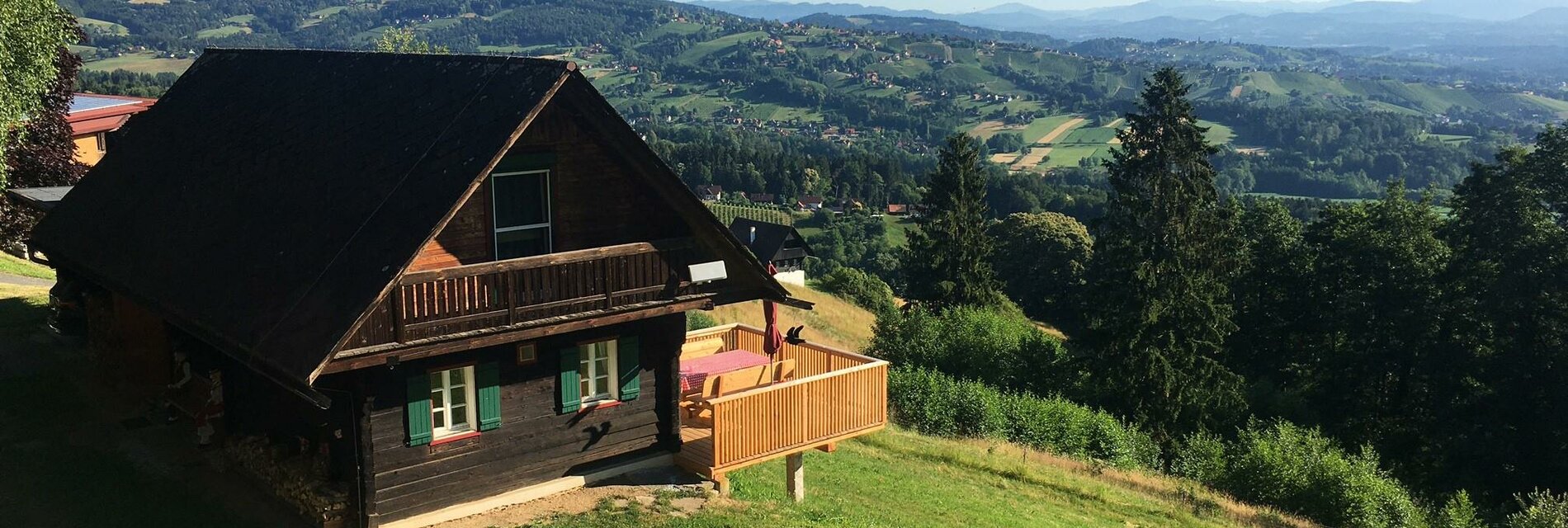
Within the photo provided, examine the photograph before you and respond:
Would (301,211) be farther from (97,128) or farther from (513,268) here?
(97,128)

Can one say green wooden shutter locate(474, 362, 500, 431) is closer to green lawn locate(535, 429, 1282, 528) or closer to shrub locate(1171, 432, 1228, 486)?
green lawn locate(535, 429, 1282, 528)

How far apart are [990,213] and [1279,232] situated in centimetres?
11731

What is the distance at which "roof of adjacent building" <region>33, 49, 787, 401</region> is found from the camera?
15141 millimetres

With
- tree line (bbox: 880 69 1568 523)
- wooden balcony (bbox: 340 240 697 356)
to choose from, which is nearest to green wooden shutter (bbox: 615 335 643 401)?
wooden balcony (bbox: 340 240 697 356)

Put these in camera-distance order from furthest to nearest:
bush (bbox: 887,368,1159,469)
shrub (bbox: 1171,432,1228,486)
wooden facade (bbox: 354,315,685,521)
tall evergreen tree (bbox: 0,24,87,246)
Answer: bush (bbox: 887,368,1159,469)
shrub (bbox: 1171,432,1228,486)
tall evergreen tree (bbox: 0,24,87,246)
wooden facade (bbox: 354,315,685,521)

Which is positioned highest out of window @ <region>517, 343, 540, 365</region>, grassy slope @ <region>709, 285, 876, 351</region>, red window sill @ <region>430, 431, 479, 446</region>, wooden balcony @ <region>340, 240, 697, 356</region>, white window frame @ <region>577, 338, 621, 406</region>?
wooden balcony @ <region>340, 240, 697, 356</region>

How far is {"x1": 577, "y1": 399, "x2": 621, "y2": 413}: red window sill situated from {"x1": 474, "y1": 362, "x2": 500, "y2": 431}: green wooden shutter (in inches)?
58.1

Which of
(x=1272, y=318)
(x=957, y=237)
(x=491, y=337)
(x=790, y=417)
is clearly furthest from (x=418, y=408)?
(x=957, y=237)

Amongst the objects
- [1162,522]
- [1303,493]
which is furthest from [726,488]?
[1303,493]

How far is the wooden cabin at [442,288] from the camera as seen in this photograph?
605 inches

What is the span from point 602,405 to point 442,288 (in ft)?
12.8

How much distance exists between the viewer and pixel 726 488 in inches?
743

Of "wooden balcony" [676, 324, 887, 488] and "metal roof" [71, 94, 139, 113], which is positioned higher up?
"metal roof" [71, 94, 139, 113]

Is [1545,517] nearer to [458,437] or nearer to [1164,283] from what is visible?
[1164,283]
